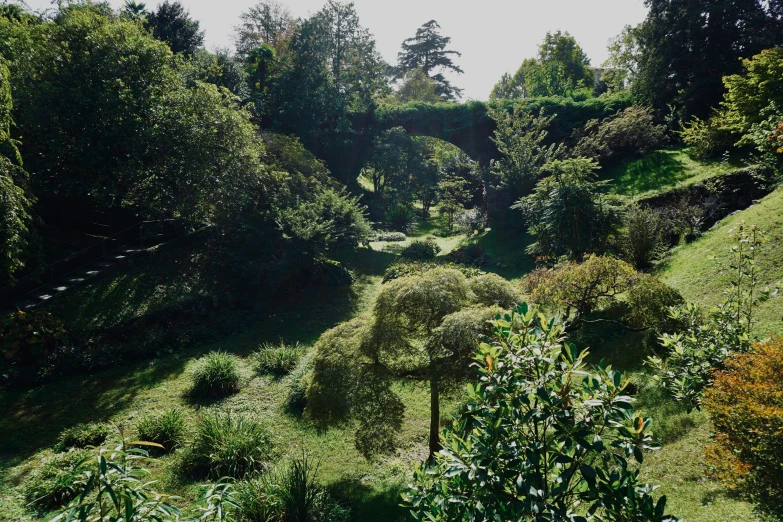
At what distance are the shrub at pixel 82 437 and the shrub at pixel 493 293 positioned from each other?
6.85 metres

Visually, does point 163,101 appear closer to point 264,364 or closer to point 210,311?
point 210,311

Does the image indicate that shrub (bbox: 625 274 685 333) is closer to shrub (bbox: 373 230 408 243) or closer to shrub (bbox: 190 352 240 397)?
shrub (bbox: 190 352 240 397)

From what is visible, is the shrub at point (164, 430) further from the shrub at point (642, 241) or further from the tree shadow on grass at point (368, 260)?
the shrub at point (642, 241)

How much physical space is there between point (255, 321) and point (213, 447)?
7.30 meters

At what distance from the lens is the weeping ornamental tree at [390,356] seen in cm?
625

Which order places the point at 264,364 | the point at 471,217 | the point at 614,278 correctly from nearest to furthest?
the point at 614,278 → the point at 264,364 → the point at 471,217

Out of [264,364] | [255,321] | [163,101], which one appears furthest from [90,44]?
[264,364]

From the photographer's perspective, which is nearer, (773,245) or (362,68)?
(773,245)

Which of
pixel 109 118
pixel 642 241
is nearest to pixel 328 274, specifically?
pixel 109 118

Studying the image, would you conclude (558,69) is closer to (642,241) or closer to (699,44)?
(699,44)

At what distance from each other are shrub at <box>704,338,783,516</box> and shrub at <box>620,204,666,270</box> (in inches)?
343

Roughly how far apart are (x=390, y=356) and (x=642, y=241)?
9.00 metres

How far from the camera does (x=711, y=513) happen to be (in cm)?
406

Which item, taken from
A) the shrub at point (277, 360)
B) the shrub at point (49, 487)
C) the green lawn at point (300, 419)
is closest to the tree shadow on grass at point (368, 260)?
the green lawn at point (300, 419)
